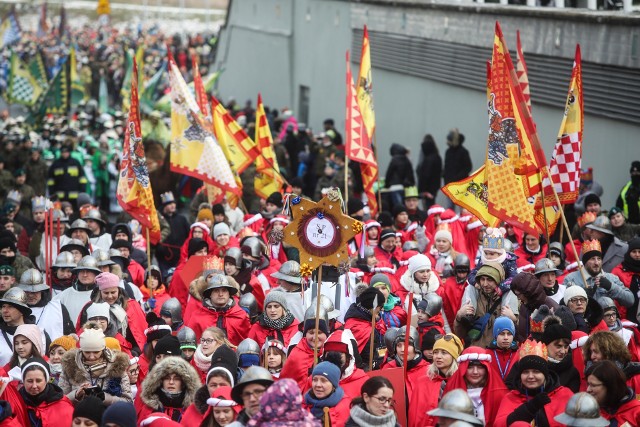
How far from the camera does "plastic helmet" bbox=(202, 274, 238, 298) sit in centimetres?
1098

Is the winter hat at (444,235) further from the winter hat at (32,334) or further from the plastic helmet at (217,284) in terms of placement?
the winter hat at (32,334)

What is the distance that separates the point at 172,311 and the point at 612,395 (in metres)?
4.46

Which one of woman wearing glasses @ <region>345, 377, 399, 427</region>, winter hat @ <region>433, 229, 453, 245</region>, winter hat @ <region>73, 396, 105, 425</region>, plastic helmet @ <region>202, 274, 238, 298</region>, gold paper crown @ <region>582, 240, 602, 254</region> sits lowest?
winter hat @ <region>433, 229, 453, 245</region>

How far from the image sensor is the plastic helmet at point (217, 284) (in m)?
11.0

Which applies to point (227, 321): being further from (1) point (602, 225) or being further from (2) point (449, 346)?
(1) point (602, 225)

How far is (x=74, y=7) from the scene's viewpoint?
83.9 metres

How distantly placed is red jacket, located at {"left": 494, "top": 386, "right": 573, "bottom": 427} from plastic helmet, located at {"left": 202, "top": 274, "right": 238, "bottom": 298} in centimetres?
327

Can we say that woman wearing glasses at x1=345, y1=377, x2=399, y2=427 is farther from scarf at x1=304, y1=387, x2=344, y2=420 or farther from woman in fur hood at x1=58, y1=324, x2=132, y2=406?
woman in fur hood at x1=58, y1=324, x2=132, y2=406

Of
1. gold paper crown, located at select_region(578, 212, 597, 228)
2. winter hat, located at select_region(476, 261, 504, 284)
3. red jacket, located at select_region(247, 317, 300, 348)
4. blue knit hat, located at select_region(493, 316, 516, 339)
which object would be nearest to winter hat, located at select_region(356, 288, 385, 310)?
red jacket, located at select_region(247, 317, 300, 348)

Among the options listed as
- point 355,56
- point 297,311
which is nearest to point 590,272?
point 297,311

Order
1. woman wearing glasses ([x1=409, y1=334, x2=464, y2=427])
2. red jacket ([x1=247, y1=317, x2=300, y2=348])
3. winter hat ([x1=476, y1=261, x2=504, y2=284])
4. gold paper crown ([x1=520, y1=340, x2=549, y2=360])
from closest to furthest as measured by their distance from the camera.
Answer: gold paper crown ([x1=520, y1=340, x2=549, y2=360]) → woman wearing glasses ([x1=409, y1=334, x2=464, y2=427]) → red jacket ([x1=247, y1=317, x2=300, y2=348]) → winter hat ([x1=476, y1=261, x2=504, y2=284])

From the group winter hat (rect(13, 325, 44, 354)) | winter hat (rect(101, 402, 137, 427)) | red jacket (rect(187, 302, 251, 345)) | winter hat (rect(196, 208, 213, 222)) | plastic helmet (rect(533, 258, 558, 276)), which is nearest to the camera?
winter hat (rect(101, 402, 137, 427))

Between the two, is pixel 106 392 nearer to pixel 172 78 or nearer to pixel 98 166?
pixel 172 78

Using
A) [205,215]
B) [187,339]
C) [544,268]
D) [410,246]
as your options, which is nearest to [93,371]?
[187,339]
